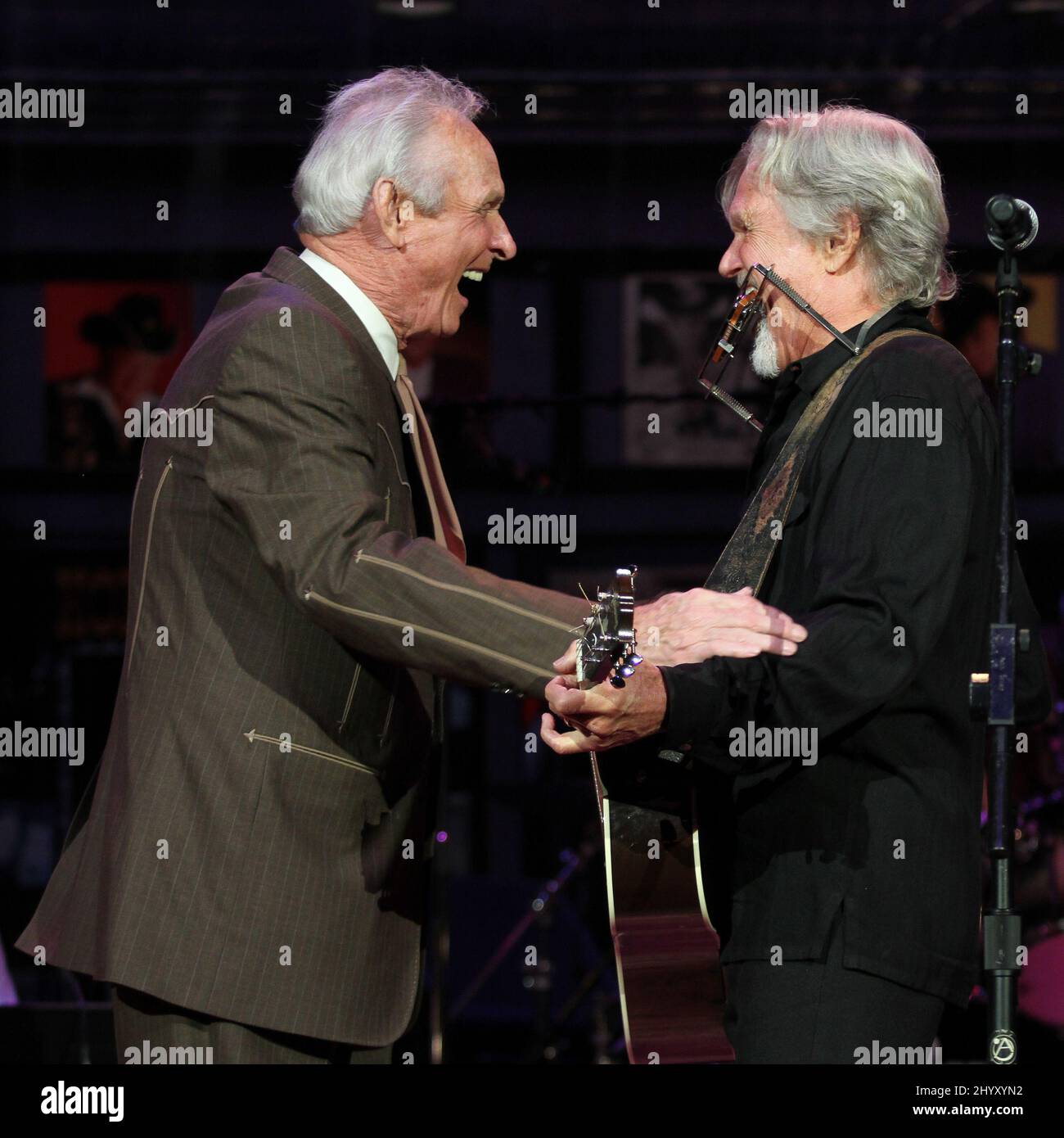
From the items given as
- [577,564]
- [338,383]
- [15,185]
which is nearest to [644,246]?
[577,564]

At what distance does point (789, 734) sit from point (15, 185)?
18.4ft

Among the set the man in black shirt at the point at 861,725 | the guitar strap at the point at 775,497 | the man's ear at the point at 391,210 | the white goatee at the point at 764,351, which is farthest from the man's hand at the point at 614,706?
the man's ear at the point at 391,210

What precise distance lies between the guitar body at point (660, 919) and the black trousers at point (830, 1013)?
0.12 metres

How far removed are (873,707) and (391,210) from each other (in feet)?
3.54

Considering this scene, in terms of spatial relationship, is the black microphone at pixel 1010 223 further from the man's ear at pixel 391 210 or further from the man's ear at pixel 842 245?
the man's ear at pixel 391 210

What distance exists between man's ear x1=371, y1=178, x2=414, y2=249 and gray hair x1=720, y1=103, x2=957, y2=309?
0.59 metres

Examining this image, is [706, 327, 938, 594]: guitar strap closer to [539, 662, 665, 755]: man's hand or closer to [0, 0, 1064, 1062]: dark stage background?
[539, 662, 665, 755]: man's hand

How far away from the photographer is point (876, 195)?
2.41 meters

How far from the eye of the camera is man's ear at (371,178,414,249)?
8.11ft

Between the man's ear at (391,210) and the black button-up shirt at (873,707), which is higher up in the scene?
the man's ear at (391,210)

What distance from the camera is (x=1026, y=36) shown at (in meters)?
6.12

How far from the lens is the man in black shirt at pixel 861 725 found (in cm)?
210

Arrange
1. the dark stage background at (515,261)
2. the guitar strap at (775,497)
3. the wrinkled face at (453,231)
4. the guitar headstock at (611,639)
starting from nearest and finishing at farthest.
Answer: the guitar headstock at (611,639) → the guitar strap at (775,497) → the wrinkled face at (453,231) → the dark stage background at (515,261)

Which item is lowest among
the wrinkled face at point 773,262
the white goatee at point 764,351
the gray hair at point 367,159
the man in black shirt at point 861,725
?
the man in black shirt at point 861,725
